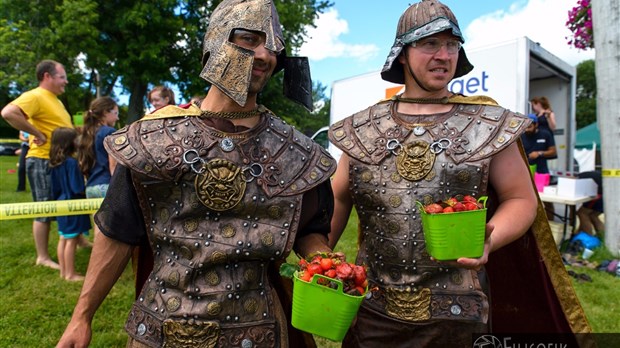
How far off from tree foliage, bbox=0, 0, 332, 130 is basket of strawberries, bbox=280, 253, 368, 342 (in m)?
16.5

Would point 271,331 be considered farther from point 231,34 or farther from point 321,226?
point 231,34

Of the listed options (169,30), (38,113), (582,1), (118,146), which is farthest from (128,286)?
(169,30)

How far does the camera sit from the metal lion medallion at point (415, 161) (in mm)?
1883

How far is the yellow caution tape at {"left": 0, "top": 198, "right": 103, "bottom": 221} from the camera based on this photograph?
4117 mm

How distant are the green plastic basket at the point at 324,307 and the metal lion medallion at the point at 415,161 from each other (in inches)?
29.2

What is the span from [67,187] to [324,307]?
4.39 metres

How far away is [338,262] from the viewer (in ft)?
4.53

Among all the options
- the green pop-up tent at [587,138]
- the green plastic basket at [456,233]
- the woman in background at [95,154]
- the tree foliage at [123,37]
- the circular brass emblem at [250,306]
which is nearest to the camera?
the green plastic basket at [456,233]

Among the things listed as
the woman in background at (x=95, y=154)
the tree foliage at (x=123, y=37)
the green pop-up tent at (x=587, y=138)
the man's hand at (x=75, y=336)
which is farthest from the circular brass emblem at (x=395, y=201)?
the green pop-up tent at (x=587, y=138)

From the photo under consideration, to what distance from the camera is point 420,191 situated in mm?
1874

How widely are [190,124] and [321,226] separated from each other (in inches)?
25.8

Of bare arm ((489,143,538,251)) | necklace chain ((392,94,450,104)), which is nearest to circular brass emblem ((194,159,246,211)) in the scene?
necklace chain ((392,94,450,104))

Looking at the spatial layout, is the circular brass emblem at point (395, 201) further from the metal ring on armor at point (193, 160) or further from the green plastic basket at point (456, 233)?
the metal ring on armor at point (193, 160)

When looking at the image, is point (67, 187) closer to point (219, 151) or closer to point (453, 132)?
point (219, 151)
